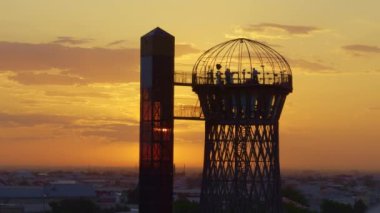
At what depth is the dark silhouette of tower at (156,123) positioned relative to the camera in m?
55.2

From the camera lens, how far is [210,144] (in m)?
56.8

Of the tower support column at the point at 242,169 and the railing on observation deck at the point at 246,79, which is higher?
the railing on observation deck at the point at 246,79

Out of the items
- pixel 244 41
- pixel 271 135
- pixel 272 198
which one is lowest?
pixel 272 198

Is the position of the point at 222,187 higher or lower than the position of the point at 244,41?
lower

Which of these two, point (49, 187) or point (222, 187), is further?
point (49, 187)

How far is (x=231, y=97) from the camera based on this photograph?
56062 mm

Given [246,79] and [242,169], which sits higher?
[246,79]

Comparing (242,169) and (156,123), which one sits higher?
(156,123)

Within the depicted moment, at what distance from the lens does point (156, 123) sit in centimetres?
5547

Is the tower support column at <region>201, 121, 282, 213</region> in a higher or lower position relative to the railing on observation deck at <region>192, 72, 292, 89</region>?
lower

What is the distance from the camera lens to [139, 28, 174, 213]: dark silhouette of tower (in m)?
55.2

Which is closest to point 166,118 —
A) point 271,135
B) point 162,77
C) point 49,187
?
point 162,77

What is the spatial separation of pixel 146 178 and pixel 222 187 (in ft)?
14.1

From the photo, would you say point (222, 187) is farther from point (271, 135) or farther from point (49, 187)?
point (49, 187)
